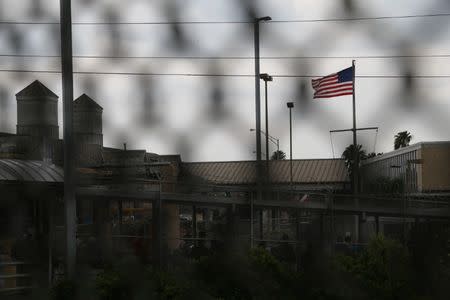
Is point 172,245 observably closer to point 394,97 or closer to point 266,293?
point 266,293

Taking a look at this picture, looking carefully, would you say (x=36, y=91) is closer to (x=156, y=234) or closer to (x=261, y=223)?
(x=156, y=234)

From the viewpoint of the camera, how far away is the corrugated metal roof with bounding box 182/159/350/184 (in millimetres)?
1225

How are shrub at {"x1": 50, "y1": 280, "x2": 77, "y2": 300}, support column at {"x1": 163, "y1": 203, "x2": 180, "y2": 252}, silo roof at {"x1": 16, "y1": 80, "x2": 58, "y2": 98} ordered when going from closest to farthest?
support column at {"x1": 163, "y1": 203, "x2": 180, "y2": 252} < silo roof at {"x1": 16, "y1": 80, "x2": 58, "y2": 98} < shrub at {"x1": 50, "y1": 280, "x2": 77, "y2": 300}

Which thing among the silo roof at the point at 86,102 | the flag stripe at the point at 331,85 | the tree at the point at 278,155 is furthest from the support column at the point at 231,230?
the silo roof at the point at 86,102

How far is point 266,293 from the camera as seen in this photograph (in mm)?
1389

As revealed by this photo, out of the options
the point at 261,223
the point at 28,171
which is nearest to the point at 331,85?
the point at 261,223

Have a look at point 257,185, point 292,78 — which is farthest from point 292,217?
point 292,78

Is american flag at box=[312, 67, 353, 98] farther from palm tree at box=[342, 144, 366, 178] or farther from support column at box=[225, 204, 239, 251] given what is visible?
support column at box=[225, 204, 239, 251]

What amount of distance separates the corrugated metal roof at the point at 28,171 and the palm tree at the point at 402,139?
86 centimetres

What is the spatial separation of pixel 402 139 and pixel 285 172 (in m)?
0.20

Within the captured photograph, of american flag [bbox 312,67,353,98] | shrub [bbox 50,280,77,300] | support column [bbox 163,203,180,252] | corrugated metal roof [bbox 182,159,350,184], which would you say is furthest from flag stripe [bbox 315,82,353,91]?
shrub [bbox 50,280,77,300]

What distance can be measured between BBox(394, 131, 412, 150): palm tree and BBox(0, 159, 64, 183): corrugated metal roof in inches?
34.0

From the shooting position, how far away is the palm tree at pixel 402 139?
115 centimetres

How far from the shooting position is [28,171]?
181 cm
